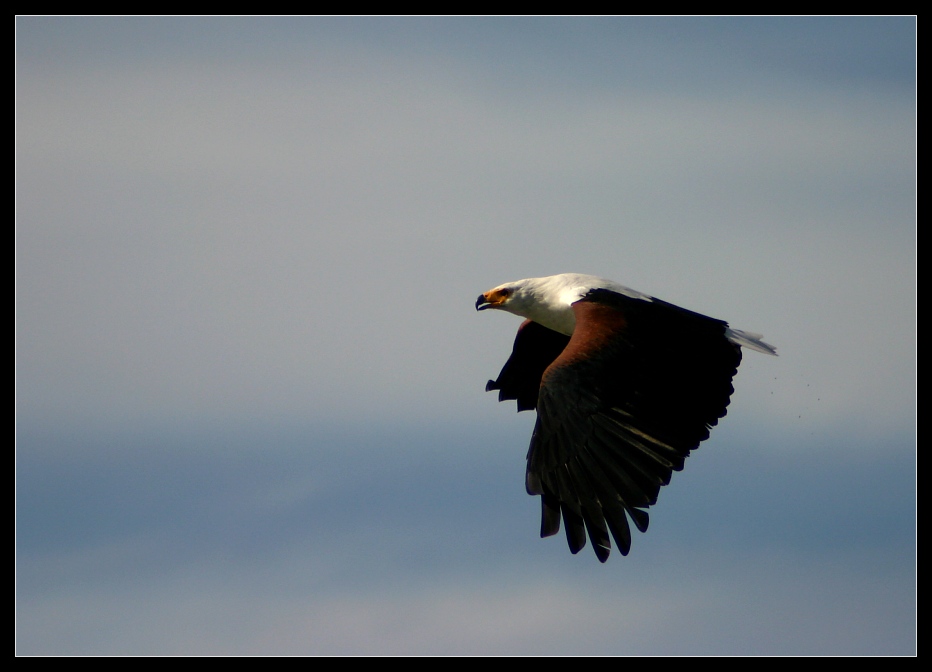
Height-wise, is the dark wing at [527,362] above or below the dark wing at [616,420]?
above

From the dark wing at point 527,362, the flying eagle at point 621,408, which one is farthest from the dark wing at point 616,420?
the dark wing at point 527,362

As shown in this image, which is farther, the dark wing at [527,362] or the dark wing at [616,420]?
the dark wing at [527,362]

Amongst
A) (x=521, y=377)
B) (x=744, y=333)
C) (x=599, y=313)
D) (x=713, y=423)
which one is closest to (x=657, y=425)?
(x=713, y=423)

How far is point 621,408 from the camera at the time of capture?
10.9 meters

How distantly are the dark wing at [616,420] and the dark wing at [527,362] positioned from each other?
216 cm

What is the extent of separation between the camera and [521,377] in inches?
549

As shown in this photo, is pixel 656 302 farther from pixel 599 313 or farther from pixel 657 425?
pixel 657 425

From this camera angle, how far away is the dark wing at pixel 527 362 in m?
13.9

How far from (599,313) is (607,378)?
101 centimetres

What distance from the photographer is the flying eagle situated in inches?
413

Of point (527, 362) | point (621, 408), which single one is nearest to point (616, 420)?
point (621, 408)

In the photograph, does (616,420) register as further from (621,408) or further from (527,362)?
(527,362)

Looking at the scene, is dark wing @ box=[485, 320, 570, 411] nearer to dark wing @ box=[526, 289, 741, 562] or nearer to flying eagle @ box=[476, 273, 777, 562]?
flying eagle @ box=[476, 273, 777, 562]

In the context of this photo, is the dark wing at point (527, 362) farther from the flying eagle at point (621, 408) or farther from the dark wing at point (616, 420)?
the dark wing at point (616, 420)
